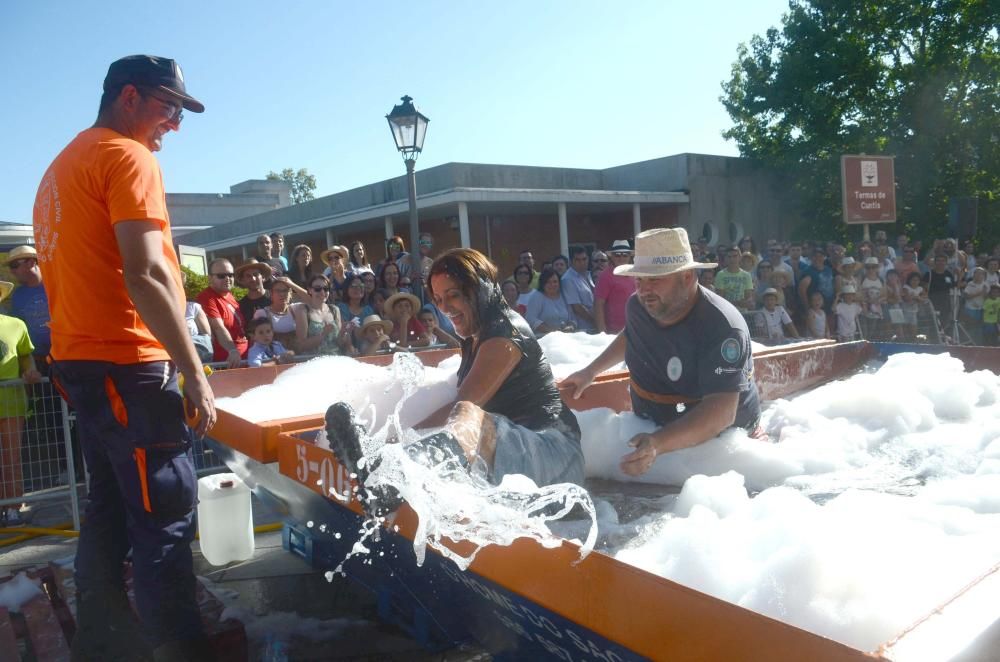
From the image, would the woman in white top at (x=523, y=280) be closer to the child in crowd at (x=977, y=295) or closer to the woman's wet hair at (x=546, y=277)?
the woman's wet hair at (x=546, y=277)

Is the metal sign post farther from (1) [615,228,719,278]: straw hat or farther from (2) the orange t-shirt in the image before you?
(2) the orange t-shirt

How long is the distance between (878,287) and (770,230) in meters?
11.5

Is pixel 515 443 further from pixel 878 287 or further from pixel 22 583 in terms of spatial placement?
pixel 878 287

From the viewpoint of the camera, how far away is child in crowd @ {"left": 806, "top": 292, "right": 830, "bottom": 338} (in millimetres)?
9648

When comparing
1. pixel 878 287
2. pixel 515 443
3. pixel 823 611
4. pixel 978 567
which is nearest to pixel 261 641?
pixel 515 443

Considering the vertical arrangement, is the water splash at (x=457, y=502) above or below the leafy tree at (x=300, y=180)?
→ below

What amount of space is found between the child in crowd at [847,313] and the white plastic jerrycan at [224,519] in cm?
807

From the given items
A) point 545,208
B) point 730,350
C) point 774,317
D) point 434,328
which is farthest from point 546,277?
point 545,208

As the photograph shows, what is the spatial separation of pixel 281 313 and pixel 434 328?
4.36ft

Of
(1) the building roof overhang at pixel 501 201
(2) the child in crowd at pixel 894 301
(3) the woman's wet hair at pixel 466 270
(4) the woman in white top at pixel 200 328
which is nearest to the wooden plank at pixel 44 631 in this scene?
(3) the woman's wet hair at pixel 466 270

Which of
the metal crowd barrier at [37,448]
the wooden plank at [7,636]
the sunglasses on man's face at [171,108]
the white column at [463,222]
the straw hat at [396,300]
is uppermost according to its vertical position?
the white column at [463,222]

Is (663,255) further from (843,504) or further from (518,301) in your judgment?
(518,301)

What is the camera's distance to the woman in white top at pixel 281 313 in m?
5.85

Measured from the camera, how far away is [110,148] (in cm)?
225
